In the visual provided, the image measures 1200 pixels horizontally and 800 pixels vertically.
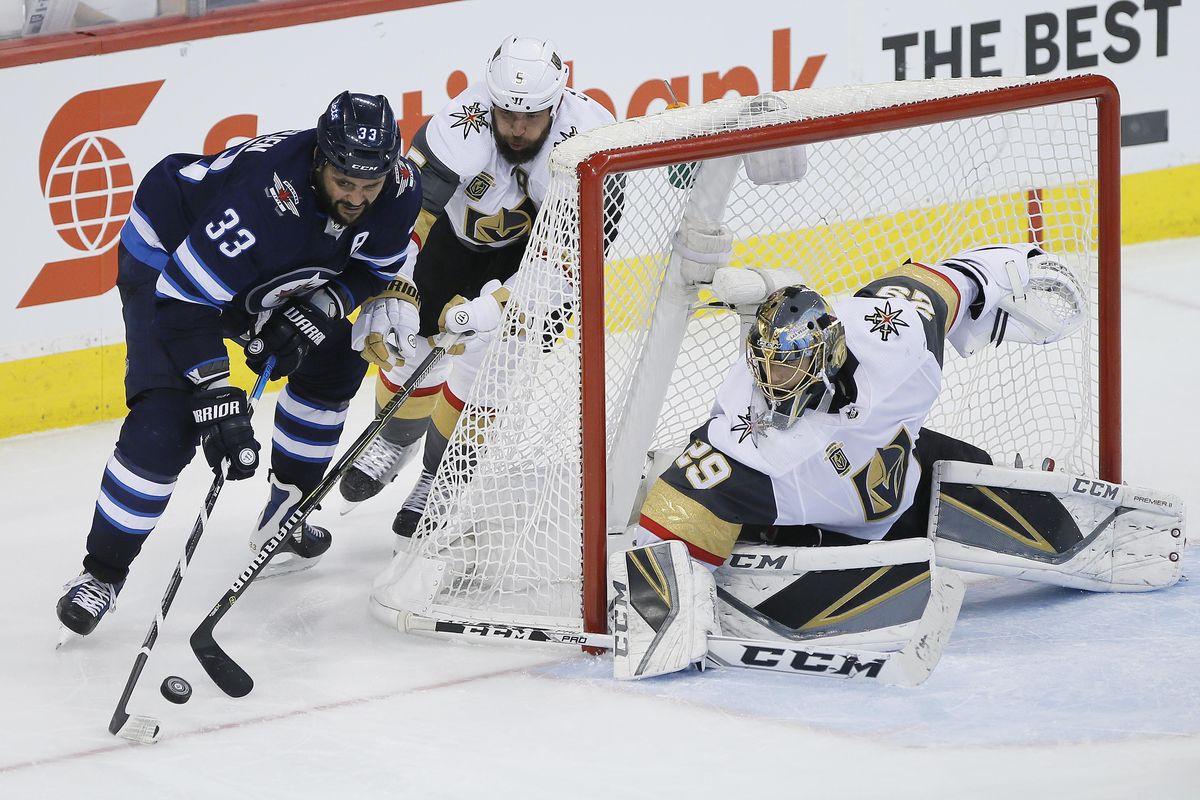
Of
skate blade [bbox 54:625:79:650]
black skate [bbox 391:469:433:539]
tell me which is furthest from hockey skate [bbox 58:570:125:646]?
black skate [bbox 391:469:433:539]

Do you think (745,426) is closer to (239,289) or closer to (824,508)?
(824,508)

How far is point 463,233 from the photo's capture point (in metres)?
4.27

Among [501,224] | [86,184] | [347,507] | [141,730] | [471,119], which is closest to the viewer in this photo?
[141,730]

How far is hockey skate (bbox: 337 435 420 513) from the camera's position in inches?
175

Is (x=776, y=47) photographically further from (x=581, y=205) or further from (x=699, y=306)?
(x=581, y=205)

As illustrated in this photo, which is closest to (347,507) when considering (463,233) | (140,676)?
(463,233)

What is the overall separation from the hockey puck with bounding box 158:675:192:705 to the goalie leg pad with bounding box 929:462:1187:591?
4.95 feet

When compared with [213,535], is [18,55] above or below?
above

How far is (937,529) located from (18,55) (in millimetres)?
2676

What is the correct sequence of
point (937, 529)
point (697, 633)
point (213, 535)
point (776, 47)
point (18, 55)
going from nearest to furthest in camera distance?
1. point (697, 633)
2. point (937, 529)
3. point (213, 535)
4. point (18, 55)
5. point (776, 47)

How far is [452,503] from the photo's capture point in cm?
381

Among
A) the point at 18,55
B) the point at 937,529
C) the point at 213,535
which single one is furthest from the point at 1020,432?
the point at 18,55

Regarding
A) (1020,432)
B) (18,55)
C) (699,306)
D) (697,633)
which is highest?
(18,55)

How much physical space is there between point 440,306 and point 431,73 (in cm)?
122
